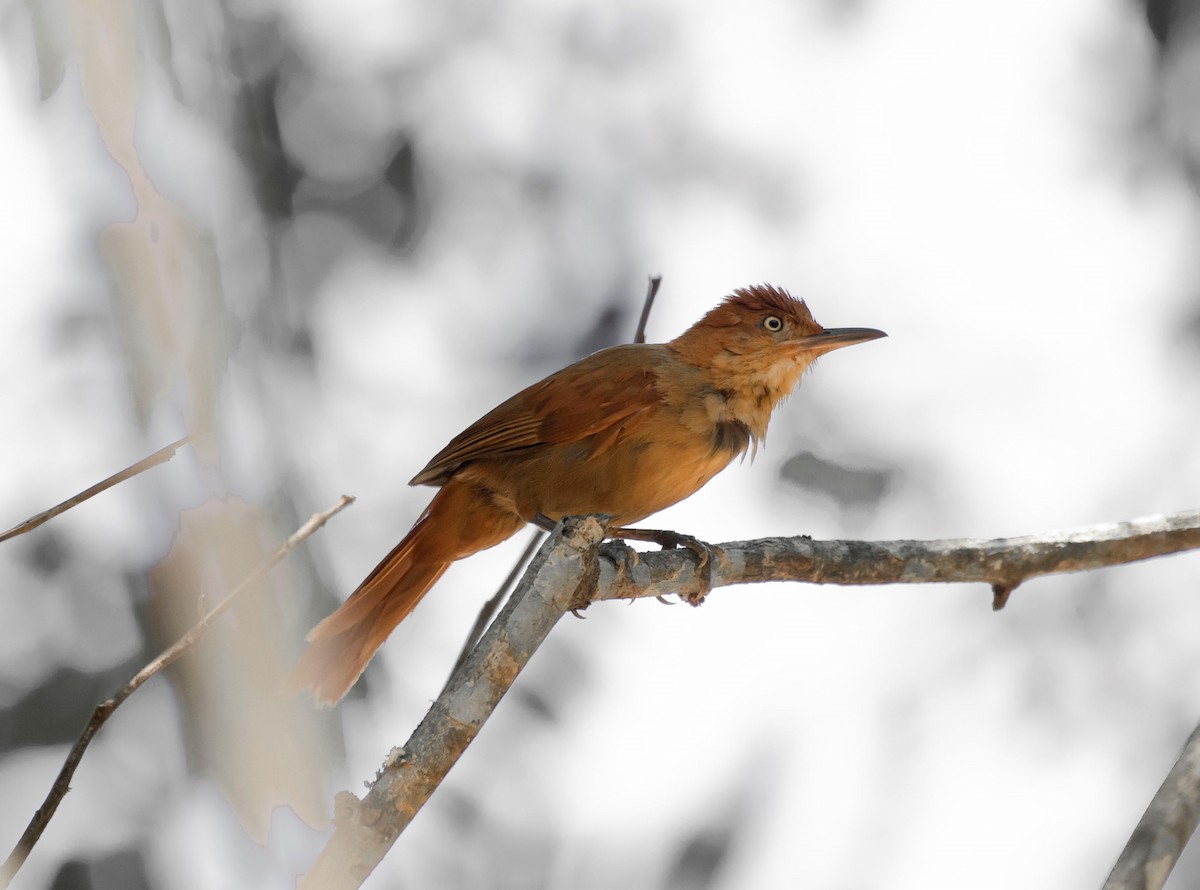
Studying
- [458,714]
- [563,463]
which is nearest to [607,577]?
[458,714]

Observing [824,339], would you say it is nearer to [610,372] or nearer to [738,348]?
[738,348]

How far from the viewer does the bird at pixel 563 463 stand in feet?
13.3

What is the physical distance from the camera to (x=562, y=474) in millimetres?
4121

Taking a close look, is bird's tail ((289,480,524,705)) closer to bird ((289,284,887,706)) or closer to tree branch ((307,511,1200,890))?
bird ((289,284,887,706))

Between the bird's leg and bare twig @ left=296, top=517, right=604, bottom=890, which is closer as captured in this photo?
bare twig @ left=296, top=517, right=604, bottom=890

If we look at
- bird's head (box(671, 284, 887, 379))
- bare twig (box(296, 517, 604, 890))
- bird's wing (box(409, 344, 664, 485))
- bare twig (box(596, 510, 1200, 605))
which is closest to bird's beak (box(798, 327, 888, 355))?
bird's head (box(671, 284, 887, 379))

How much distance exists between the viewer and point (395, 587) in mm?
4184

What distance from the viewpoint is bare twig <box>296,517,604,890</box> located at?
204 centimetres

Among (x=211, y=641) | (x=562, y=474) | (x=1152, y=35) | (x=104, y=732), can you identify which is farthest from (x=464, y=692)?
(x=1152, y=35)

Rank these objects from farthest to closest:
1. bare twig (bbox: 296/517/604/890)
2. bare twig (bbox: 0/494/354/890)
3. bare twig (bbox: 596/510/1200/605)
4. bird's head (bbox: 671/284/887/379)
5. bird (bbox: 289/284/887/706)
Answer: bird's head (bbox: 671/284/887/379)
bird (bbox: 289/284/887/706)
bare twig (bbox: 596/510/1200/605)
bare twig (bbox: 296/517/604/890)
bare twig (bbox: 0/494/354/890)

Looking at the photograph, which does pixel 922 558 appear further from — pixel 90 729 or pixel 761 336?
pixel 90 729

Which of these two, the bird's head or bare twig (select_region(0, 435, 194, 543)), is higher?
the bird's head

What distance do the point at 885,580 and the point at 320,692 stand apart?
196cm

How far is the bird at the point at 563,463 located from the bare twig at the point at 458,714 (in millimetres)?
1234
